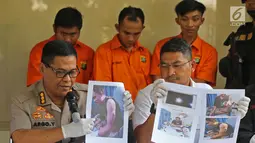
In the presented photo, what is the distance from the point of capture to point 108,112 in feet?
7.96

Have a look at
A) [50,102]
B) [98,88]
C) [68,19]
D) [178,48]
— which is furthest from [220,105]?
[68,19]

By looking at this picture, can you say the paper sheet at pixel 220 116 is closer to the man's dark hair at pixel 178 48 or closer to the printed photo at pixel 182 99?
the printed photo at pixel 182 99

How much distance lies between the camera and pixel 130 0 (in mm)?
4137

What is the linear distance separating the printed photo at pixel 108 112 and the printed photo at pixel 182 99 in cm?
26

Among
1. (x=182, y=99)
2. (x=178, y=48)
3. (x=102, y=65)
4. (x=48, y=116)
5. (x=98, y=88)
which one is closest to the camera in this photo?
(x=182, y=99)

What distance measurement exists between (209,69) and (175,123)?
1.32 meters

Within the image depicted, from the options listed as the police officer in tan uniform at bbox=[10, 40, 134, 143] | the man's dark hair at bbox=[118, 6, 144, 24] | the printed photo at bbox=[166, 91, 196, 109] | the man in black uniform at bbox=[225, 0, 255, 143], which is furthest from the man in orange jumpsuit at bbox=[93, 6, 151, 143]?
the printed photo at bbox=[166, 91, 196, 109]

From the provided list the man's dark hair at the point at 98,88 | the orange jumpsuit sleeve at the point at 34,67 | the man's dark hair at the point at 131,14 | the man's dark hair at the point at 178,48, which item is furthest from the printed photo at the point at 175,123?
the orange jumpsuit sleeve at the point at 34,67

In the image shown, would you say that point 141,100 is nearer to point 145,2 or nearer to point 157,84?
point 157,84

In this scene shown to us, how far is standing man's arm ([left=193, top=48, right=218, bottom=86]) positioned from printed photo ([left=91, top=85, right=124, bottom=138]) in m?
1.19

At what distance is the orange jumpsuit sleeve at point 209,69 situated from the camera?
3.53 meters

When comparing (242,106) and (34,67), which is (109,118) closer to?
(242,106)

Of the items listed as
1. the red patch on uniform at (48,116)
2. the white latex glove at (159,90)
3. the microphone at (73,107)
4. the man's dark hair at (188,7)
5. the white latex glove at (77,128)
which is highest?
the man's dark hair at (188,7)

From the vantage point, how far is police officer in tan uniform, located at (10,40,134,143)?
94.7 inches
